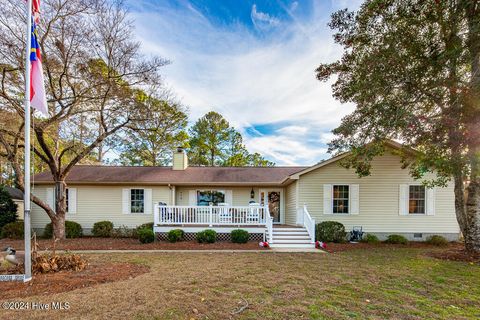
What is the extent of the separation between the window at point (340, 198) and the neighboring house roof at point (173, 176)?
2.69 m

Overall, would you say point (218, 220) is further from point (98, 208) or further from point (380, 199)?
point (380, 199)

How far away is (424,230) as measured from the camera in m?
12.0

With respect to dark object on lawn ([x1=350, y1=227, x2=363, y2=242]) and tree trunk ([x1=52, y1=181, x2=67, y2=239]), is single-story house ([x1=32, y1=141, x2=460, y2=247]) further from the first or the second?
tree trunk ([x1=52, y1=181, x2=67, y2=239])

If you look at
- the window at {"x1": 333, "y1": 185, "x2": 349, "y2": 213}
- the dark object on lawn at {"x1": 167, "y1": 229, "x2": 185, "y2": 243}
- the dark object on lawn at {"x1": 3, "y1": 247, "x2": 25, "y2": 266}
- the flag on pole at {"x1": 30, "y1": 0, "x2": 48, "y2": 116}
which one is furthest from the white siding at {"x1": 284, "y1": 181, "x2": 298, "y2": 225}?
the flag on pole at {"x1": 30, "y1": 0, "x2": 48, "y2": 116}

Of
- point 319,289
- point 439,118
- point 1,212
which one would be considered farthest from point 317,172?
point 1,212

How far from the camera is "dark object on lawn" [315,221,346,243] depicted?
11258mm

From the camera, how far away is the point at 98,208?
13727mm

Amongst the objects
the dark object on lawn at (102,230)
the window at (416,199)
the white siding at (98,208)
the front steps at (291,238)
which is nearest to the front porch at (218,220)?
the front steps at (291,238)

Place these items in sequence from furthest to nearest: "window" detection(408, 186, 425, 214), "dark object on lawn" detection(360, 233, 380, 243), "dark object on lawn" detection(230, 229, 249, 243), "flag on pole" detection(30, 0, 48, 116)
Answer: "window" detection(408, 186, 425, 214) < "dark object on lawn" detection(360, 233, 380, 243) < "dark object on lawn" detection(230, 229, 249, 243) < "flag on pole" detection(30, 0, 48, 116)

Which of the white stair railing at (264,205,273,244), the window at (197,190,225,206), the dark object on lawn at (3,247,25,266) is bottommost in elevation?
the white stair railing at (264,205,273,244)

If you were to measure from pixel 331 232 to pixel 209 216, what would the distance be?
532 cm

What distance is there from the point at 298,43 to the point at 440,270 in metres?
9.14

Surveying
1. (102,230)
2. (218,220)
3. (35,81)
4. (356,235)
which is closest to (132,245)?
(102,230)

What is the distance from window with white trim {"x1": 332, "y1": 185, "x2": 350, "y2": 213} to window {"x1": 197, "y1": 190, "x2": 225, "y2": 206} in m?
5.84
